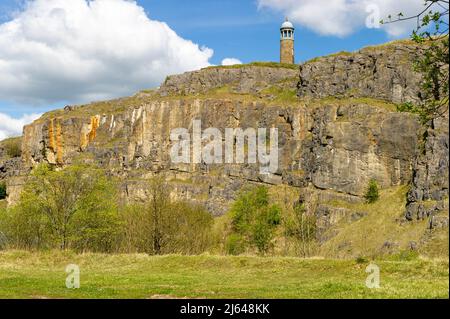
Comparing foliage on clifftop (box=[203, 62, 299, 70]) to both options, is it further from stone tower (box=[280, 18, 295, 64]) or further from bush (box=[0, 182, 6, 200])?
bush (box=[0, 182, 6, 200])

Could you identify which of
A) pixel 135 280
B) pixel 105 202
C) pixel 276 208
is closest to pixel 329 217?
pixel 276 208

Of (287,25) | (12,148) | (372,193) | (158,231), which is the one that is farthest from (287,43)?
→ (158,231)

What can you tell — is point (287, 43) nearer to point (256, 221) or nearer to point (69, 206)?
point (256, 221)

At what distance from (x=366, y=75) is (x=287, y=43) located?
43.8 metres

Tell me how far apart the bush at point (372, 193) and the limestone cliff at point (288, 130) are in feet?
7.49

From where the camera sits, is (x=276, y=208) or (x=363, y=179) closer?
(x=276, y=208)

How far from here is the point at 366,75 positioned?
4277 inches

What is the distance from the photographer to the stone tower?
479ft

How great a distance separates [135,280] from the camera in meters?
23.8

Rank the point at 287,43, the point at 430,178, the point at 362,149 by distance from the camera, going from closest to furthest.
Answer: the point at 430,178
the point at 362,149
the point at 287,43

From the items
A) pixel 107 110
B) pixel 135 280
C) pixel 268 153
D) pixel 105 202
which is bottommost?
pixel 135 280

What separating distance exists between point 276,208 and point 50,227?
42.0 meters

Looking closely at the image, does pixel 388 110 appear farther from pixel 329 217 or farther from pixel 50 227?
pixel 50 227
